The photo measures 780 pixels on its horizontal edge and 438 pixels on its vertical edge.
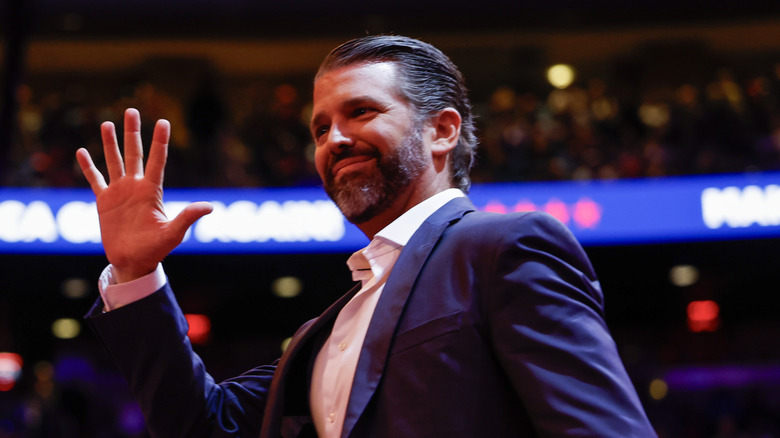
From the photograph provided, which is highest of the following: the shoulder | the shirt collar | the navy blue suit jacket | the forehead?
the forehead

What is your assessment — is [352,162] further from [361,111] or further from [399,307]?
[399,307]

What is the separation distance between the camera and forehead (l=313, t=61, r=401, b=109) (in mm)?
1311

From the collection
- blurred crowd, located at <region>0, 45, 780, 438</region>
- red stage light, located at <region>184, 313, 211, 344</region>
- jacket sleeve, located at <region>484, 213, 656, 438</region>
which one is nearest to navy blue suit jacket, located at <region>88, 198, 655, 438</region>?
jacket sleeve, located at <region>484, 213, 656, 438</region>

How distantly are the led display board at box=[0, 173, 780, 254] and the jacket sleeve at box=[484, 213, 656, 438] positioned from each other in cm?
533

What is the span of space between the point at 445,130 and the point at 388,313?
17.5 inches

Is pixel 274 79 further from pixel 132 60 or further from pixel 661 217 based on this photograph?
pixel 661 217

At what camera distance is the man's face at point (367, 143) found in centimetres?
129

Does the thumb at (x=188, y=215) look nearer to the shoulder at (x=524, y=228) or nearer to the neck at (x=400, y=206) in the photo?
the neck at (x=400, y=206)

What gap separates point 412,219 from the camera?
1265 millimetres

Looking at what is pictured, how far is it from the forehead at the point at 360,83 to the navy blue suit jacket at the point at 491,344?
27cm

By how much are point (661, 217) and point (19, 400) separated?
6.35 m

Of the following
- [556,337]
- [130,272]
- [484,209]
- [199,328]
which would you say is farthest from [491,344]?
[199,328]

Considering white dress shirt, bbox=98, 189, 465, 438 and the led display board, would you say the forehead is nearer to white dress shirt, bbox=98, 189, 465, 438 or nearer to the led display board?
white dress shirt, bbox=98, 189, 465, 438

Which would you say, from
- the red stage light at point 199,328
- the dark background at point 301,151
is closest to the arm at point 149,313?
the dark background at point 301,151
